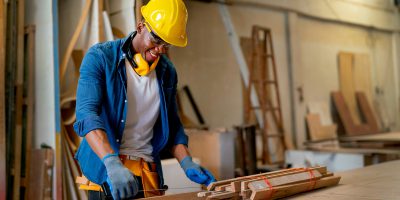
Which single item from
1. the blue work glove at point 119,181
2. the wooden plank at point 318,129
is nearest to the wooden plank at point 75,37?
the blue work glove at point 119,181

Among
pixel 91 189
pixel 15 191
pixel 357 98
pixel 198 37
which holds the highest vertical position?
pixel 198 37

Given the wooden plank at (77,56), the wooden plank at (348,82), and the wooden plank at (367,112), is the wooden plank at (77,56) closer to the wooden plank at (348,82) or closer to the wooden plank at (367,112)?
the wooden plank at (348,82)

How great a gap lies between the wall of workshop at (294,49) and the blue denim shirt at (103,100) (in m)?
3.77

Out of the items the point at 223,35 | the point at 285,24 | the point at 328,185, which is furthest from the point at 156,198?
the point at 285,24

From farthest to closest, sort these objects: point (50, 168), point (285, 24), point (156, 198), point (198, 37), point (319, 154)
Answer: point (285, 24), point (198, 37), point (319, 154), point (50, 168), point (156, 198)

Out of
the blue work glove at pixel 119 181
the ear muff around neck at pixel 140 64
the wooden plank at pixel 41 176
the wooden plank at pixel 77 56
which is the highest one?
the wooden plank at pixel 77 56

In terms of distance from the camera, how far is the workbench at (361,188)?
2.04 meters

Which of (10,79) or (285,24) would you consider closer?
(10,79)

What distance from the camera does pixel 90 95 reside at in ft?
6.38

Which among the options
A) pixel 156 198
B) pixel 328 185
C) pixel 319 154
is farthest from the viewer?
pixel 319 154

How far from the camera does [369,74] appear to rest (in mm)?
9445

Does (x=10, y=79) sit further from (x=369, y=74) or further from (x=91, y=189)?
(x=369, y=74)

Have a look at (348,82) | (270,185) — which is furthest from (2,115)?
(348,82)

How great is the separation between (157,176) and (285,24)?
6.09 m
